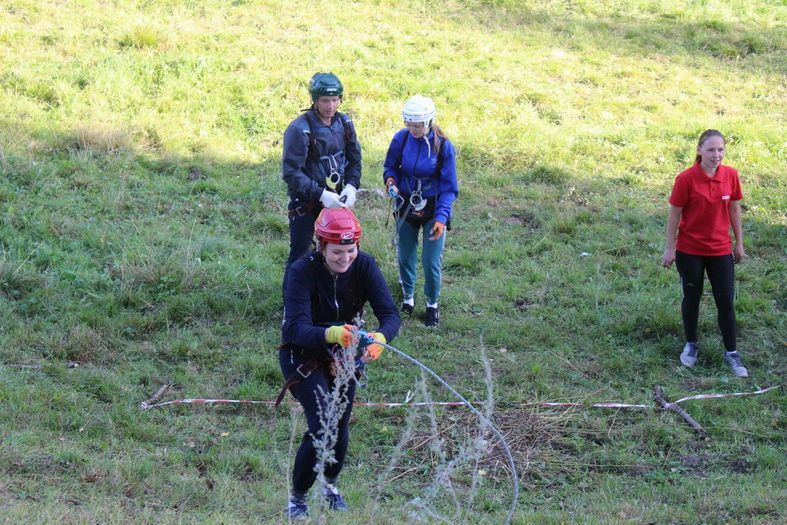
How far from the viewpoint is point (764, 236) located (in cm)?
920

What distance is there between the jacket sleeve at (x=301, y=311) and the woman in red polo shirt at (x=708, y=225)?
3323mm

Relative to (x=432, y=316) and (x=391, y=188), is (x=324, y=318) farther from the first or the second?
(x=432, y=316)

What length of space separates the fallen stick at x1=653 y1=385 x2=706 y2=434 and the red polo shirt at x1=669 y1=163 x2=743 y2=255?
3.67 ft

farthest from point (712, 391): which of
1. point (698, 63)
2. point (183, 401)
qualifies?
point (698, 63)

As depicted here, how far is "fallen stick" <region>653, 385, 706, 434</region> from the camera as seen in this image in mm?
6156

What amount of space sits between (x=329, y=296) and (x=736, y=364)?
386 centimetres

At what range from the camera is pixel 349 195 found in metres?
6.73

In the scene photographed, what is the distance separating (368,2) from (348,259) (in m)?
12.1

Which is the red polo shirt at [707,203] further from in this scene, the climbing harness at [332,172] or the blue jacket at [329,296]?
the blue jacket at [329,296]

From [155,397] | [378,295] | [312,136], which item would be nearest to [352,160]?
[312,136]

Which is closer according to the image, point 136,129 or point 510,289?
point 510,289

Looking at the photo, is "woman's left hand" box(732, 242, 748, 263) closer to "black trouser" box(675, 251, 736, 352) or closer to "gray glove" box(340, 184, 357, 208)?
"black trouser" box(675, 251, 736, 352)

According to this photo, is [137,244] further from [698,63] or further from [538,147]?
[698,63]

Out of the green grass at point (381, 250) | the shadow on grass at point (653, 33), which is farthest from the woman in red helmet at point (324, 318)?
the shadow on grass at point (653, 33)
